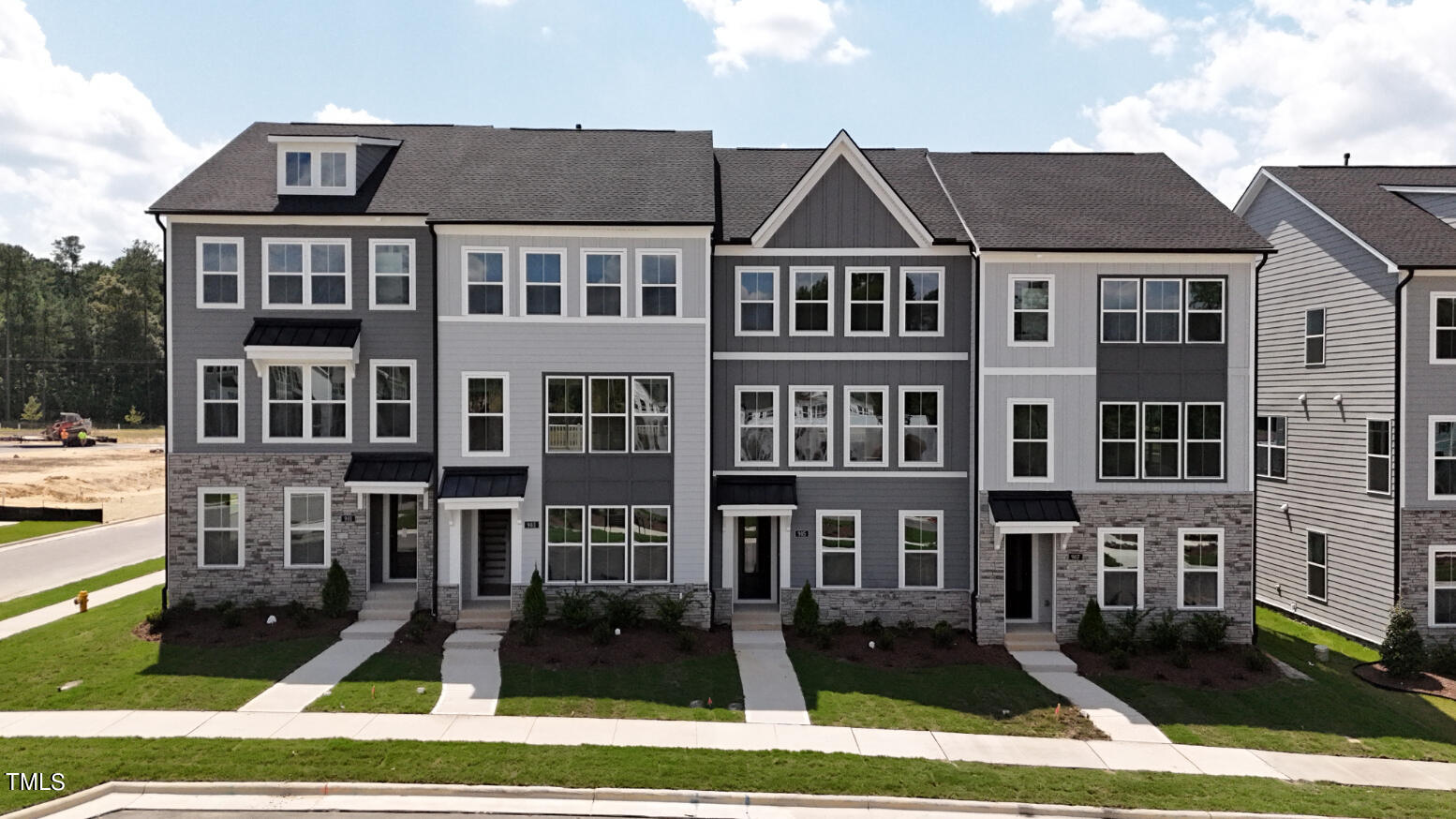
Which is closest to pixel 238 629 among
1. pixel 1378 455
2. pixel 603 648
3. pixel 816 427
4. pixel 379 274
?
pixel 603 648

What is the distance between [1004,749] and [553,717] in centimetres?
729

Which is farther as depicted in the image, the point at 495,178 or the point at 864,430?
the point at 495,178

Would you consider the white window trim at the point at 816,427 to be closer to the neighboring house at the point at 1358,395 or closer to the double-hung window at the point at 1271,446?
the double-hung window at the point at 1271,446

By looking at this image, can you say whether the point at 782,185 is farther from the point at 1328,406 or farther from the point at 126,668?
the point at 126,668

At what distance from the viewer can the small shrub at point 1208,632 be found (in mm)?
17969

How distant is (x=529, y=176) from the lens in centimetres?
2034

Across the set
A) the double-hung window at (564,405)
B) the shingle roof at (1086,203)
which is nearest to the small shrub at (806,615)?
the double-hung window at (564,405)

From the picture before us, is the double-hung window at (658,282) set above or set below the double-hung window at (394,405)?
above

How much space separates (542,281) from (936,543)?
10820mm

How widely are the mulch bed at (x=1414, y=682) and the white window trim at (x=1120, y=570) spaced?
4.14 meters

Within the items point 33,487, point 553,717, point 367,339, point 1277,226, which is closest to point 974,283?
point 1277,226

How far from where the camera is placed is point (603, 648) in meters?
17.1

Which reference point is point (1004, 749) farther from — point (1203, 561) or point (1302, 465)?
point (1302, 465)

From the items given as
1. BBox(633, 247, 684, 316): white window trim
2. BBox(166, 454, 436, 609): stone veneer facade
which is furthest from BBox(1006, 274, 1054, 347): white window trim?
BBox(166, 454, 436, 609): stone veneer facade
